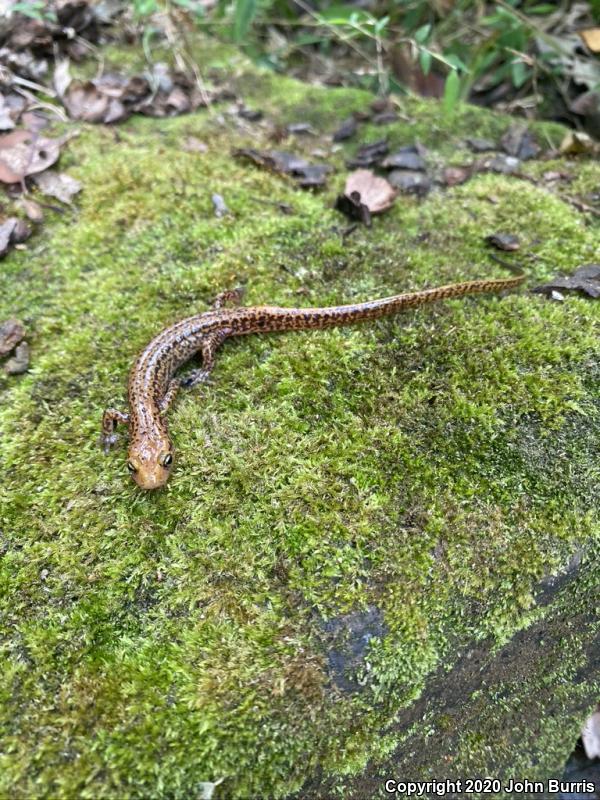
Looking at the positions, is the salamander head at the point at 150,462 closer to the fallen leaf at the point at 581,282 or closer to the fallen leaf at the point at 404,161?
the fallen leaf at the point at 581,282

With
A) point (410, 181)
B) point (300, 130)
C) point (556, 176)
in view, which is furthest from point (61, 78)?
point (556, 176)

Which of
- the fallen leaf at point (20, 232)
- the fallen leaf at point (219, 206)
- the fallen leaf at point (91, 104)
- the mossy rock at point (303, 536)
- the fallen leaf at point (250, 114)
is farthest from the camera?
the fallen leaf at point (250, 114)

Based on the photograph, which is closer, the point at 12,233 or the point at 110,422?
the point at 110,422

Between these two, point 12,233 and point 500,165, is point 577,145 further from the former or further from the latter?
point 12,233

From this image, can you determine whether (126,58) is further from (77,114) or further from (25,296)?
(25,296)

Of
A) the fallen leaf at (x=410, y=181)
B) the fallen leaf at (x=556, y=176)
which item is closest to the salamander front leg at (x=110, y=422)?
the fallen leaf at (x=410, y=181)

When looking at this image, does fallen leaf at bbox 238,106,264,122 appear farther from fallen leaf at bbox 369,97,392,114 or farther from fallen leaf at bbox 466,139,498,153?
fallen leaf at bbox 466,139,498,153

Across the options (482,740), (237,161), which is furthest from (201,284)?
(482,740)
